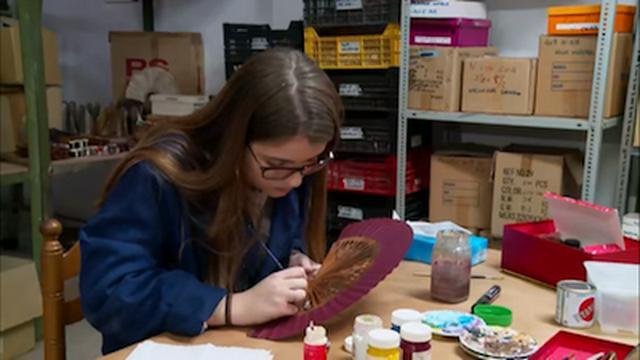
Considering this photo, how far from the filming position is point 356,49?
8.19 ft

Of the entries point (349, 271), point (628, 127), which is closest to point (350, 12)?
point (628, 127)

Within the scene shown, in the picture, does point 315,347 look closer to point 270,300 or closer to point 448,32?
point 270,300

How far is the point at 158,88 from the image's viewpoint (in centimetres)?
330

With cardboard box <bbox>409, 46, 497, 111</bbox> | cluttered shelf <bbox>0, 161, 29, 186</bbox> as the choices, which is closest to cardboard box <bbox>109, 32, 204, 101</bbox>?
cluttered shelf <bbox>0, 161, 29, 186</bbox>

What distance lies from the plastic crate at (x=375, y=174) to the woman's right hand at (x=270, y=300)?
1441 mm

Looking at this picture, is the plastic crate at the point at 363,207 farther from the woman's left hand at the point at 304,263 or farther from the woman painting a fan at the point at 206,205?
the woman painting a fan at the point at 206,205

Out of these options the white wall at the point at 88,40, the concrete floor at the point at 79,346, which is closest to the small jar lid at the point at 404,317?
the concrete floor at the point at 79,346

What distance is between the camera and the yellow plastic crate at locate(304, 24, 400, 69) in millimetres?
2402

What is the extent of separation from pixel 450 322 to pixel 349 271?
0.21m

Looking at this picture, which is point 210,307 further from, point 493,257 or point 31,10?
point 31,10

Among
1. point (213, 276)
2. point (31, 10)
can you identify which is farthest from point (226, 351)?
point (31, 10)

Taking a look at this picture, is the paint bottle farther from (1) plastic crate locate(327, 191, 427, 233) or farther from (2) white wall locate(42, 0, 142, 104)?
(2) white wall locate(42, 0, 142, 104)

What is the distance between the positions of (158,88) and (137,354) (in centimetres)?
250

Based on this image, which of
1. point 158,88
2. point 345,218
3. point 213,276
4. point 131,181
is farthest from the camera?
point 158,88
